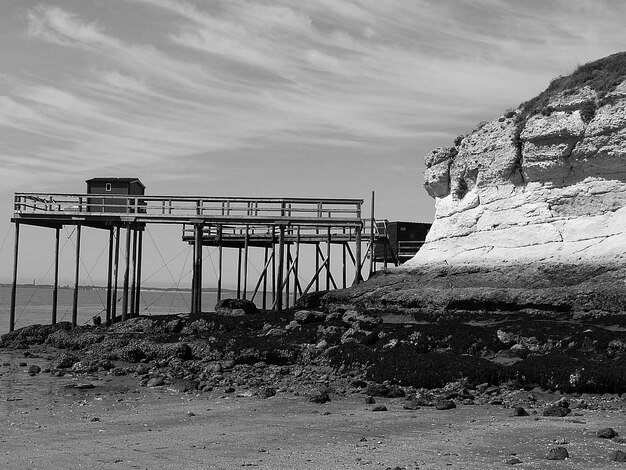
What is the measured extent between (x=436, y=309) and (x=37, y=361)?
42.6ft

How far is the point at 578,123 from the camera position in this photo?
29516mm

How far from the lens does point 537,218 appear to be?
30.4m

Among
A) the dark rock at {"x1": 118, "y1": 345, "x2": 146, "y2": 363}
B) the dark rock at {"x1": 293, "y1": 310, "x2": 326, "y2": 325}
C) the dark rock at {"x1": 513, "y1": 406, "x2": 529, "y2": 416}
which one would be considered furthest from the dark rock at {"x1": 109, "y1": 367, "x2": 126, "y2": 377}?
the dark rock at {"x1": 513, "y1": 406, "x2": 529, "y2": 416}

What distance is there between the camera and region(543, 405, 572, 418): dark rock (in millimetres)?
14470

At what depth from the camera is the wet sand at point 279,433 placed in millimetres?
11461

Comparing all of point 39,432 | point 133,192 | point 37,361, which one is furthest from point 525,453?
point 133,192

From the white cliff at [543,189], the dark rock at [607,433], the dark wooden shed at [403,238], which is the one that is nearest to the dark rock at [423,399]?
the dark rock at [607,433]

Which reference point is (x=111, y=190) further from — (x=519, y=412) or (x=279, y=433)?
(x=519, y=412)

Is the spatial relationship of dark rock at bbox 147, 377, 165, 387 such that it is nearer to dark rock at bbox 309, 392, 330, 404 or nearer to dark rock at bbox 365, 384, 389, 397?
dark rock at bbox 309, 392, 330, 404

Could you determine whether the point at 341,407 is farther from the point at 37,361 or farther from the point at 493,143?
the point at 493,143

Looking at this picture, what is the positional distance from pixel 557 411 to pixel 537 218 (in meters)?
16.8

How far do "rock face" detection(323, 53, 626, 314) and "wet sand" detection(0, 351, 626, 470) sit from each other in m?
10.3

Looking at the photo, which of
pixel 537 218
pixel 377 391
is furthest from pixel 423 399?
pixel 537 218

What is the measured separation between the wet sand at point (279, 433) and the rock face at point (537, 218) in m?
10.3
